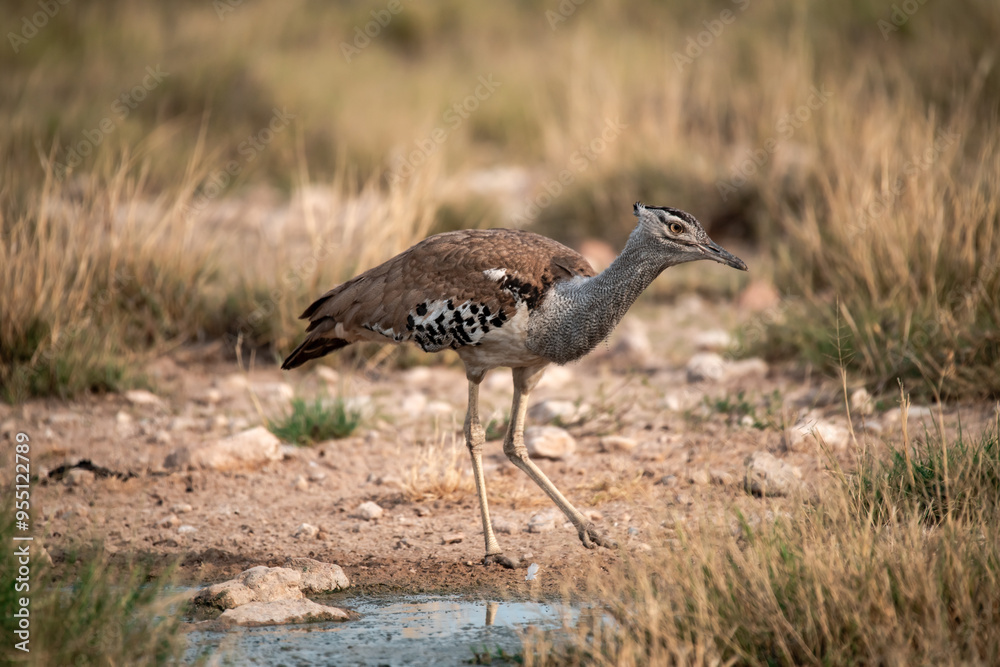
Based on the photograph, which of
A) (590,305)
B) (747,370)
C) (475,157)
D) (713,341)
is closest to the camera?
(590,305)

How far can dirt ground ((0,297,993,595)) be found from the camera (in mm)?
4324

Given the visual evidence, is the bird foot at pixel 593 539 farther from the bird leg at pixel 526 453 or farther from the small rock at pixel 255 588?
the small rock at pixel 255 588

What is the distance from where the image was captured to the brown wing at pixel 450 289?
4.28m

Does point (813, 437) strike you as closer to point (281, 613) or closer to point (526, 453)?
point (526, 453)

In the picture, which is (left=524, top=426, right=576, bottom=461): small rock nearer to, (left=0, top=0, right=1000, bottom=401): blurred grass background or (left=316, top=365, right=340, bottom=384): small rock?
(left=0, top=0, right=1000, bottom=401): blurred grass background

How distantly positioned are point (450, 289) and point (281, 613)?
5.12 feet

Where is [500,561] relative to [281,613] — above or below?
above

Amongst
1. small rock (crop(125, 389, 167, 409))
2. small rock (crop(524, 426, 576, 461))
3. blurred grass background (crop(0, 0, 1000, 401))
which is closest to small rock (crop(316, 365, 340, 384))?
blurred grass background (crop(0, 0, 1000, 401))

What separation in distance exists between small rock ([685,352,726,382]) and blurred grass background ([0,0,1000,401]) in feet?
1.00

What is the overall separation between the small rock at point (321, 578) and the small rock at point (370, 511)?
0.72 meters

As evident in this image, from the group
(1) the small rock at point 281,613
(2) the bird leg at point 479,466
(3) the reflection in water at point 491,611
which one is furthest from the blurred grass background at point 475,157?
(1) the small rock at point 281,613

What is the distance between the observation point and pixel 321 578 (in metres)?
3.93

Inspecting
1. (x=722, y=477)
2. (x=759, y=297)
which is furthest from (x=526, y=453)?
(x=759, y=297)

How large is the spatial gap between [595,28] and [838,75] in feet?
17.6
